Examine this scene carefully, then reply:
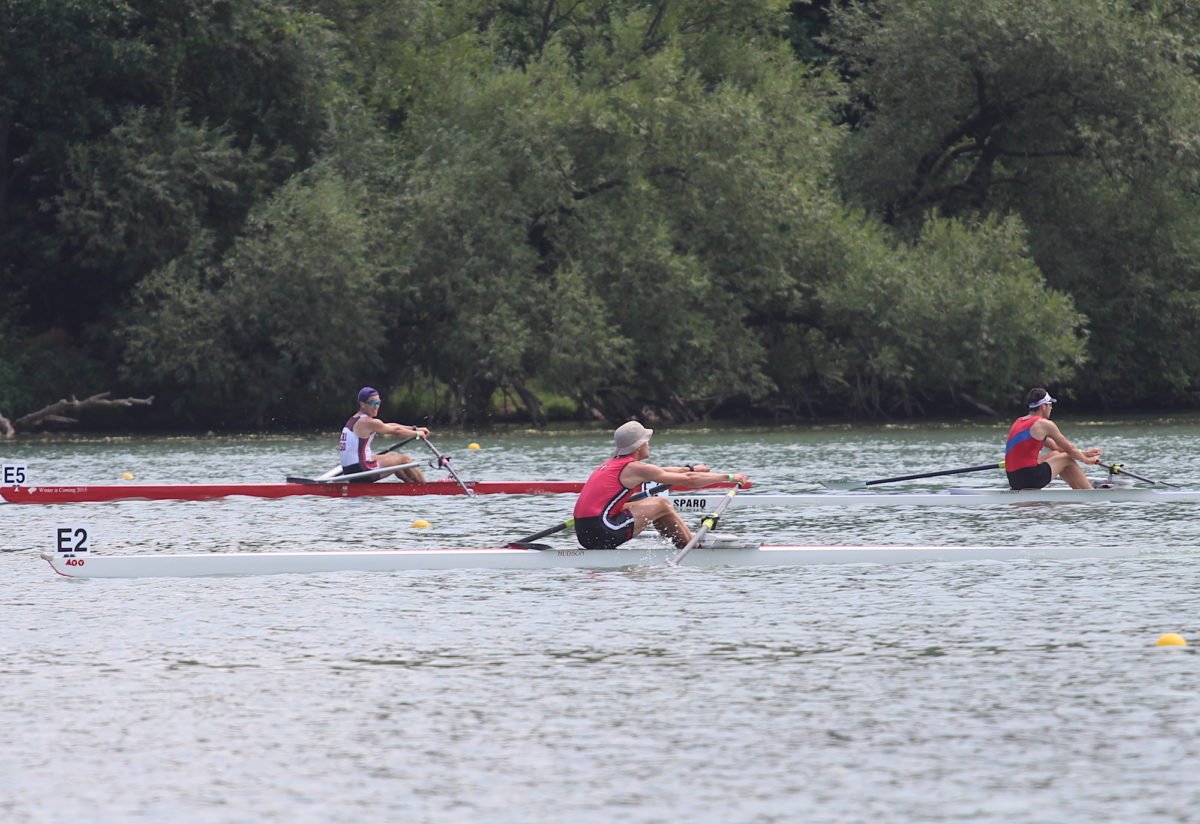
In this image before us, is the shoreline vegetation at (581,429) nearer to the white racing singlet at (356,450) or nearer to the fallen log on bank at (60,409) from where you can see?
the fallen log on bank at (60,409)

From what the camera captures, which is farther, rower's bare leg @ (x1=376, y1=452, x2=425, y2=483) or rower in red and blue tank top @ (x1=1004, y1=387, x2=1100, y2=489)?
rower's bare leg @ (x1=376, y1=452, x2=425, y2=483)

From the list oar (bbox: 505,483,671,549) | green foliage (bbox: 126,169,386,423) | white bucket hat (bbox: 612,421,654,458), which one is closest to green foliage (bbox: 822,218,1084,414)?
green foliage (bbox: 126,169,386,423)

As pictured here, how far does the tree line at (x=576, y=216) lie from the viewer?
41.6 meters

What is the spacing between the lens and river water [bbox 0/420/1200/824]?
7.06m

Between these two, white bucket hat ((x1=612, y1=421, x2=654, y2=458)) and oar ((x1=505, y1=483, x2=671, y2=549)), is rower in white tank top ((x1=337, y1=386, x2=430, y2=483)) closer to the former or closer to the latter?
oar ((x1=505, y1=483, x2=671, y2=549))

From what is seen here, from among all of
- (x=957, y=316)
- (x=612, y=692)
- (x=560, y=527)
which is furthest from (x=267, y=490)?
(x=957, y=316)

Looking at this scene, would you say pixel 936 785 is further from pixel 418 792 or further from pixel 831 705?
pixel 418 792

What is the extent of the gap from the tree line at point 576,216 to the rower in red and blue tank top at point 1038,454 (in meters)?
22.3

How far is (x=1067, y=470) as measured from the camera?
19641mm

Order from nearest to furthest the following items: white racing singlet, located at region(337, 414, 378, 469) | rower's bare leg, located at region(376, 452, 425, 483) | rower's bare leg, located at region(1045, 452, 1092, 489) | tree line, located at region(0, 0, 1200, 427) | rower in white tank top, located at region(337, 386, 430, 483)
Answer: rower's bare leg, located at region(1045, 452, 1092, 489)
rower in white tank top, located at region(337, 386, 430, 483)
white racing singlet, located at region(337, 414, 378, 469)
rower's bare leg, located at region(376, 452, 425, 483)
tree line, located at region(0, 0, 1200, 427)

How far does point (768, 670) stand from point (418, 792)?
3035 millimetres

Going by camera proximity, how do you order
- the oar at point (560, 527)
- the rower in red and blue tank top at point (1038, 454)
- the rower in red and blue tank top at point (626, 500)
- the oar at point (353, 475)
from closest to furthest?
the rower in red and blue tank top at point (626, 500), the oar at point (560, 527), the rower in red and blue tank top at point (1038, 454), the oar at point (353, 475)

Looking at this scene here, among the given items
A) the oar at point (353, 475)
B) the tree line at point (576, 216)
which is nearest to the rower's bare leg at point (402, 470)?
the oar at point (353, 475)

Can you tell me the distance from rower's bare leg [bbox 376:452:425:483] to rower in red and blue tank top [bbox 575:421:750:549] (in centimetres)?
735
